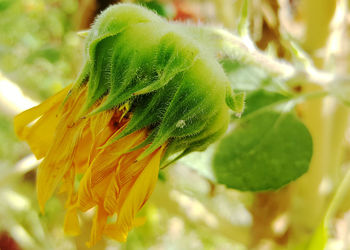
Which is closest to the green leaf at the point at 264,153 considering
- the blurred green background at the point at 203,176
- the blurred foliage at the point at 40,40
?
the blurred green background at the point at 203,176

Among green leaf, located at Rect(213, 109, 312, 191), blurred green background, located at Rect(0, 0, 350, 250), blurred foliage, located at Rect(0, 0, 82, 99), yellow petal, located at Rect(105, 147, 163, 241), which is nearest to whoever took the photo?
yellow petal, located at Rect(105, 147, 163, 241)

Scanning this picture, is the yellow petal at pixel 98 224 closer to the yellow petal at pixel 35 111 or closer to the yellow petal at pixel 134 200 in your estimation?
the yellow petal at pixel 134 200

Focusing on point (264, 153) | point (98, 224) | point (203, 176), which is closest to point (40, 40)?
point (203, 176)

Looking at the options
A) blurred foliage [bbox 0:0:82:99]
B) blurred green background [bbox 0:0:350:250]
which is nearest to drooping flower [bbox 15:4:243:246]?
blurred green background [bbox 0:0:350:250]

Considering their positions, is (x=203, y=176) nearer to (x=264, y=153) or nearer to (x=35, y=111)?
(x=264, y=153)

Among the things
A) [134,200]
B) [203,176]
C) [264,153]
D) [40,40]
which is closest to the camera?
[134,200]

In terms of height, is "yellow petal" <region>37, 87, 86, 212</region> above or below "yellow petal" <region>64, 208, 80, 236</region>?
above

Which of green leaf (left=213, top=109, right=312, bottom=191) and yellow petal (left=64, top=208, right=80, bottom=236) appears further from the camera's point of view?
green leaf (left=213, top=109, right=312, bottom=191)

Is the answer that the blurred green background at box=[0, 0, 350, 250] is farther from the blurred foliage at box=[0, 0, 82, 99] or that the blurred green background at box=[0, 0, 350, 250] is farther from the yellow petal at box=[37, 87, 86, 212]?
the yellow petal at box=[37, 87, 86, 212]
